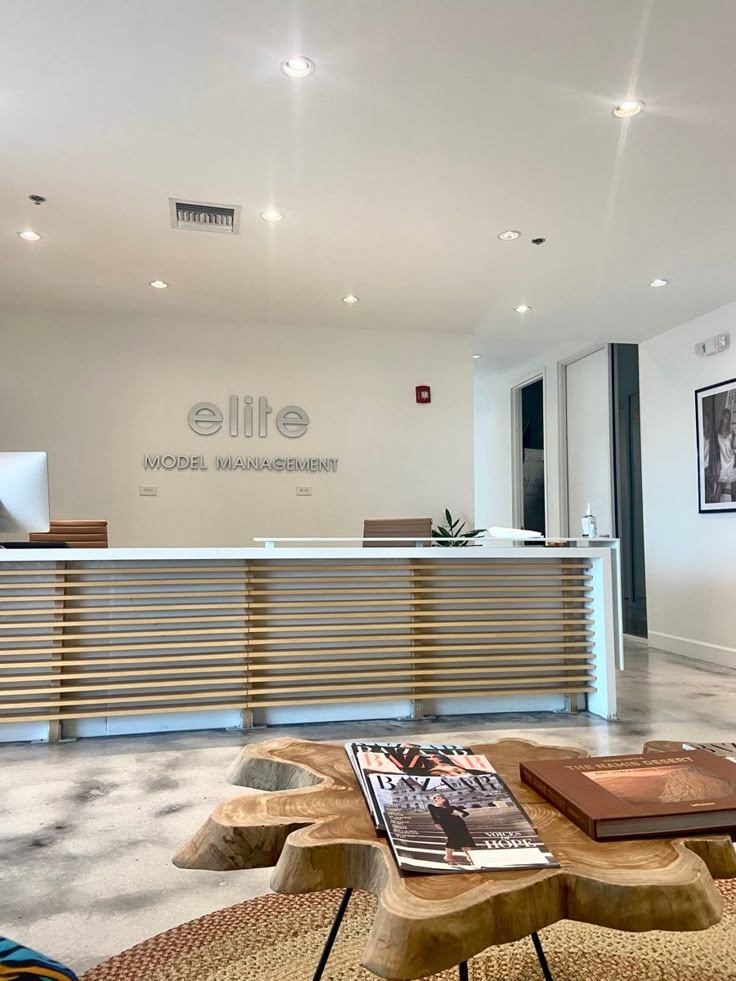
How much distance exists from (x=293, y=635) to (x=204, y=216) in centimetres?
261

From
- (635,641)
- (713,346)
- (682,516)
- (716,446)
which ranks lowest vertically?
(635,641)

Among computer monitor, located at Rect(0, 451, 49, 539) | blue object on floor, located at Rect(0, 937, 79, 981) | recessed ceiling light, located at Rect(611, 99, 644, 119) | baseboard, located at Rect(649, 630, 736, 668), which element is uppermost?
recessed ceiling light, located at Rect(611, 99, 644, 119)

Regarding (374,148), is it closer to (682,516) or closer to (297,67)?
(297,67)

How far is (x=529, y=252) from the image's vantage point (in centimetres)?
510

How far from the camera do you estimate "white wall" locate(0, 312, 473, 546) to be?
21.2ft

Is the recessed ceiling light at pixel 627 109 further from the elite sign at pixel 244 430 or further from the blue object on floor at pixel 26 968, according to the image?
the elite sign at pixel 244 430

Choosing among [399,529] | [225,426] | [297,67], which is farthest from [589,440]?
[297,67]

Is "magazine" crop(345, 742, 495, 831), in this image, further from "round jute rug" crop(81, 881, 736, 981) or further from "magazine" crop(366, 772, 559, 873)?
"round jute rug" crop(81, 881, 736, 981)

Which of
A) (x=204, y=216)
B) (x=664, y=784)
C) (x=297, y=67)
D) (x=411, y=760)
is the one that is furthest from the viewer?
(x=204, y=216)

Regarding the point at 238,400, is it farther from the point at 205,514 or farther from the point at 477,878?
the point at 477,878

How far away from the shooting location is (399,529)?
5.62 meters

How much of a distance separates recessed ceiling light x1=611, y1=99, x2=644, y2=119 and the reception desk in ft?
7.49

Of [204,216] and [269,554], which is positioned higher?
[204,216]

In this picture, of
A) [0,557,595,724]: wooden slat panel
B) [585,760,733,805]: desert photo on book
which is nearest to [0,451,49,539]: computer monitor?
[0,557,595,724]: wooden slat panel
